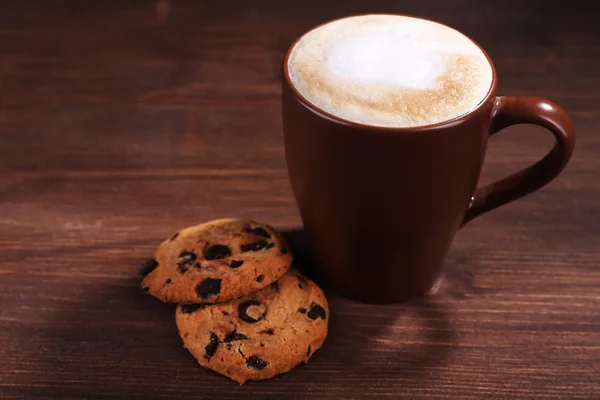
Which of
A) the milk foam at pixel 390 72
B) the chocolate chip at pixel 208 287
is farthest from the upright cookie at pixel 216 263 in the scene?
the milk foam at pixel 390 72

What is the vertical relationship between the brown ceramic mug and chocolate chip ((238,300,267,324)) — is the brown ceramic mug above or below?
above

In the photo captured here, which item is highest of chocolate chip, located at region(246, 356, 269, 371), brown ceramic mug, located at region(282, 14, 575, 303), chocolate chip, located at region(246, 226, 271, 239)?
brown ceramic mug, located at region(282, 14, 575, 303)

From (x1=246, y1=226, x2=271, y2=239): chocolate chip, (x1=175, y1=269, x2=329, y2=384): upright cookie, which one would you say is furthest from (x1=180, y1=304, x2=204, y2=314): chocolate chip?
(x1=246, y1=226, x2=271, y2=239): chocolate chip

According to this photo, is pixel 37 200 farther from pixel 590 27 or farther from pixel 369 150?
pixel 590 27

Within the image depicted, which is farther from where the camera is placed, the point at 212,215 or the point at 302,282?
the point at 212,215

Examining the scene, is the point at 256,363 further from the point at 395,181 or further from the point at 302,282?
the point at 395,181

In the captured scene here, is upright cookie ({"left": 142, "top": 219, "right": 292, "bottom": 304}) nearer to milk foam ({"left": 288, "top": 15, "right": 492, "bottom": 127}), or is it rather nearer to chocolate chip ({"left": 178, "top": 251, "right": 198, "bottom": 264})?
chocolate chip ({"left": 178, "top": 251, "right": 198, "bottom": 264})

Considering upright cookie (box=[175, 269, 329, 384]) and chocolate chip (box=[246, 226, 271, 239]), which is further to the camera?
chocolate chip (box=[246, 226, 271, 239])

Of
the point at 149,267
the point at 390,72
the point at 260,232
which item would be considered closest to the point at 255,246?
the point at 260,232
